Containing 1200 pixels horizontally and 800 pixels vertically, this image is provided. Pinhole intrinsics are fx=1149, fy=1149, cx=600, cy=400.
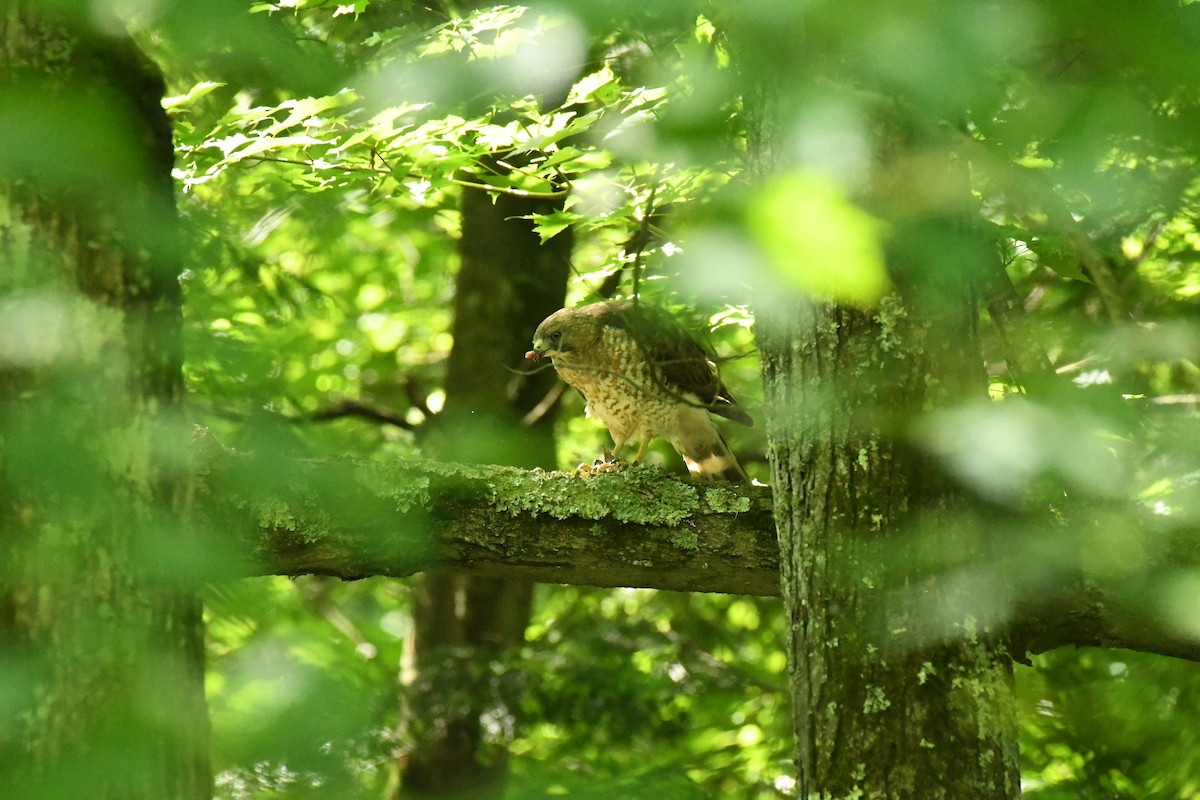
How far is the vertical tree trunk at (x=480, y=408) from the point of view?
6355mm

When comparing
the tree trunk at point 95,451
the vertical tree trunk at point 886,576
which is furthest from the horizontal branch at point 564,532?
the tree trunk at point 95,451

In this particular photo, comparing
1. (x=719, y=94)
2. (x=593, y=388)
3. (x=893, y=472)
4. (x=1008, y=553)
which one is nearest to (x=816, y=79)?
(x=719, y=94)

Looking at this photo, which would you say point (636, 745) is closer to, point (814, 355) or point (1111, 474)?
point (814, 355)

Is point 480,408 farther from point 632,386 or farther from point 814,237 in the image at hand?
point 814,237

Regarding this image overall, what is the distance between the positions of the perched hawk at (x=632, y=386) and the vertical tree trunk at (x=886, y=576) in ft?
8.42

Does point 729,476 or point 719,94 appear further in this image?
point 729,476

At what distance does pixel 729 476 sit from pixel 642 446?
450 millimetres

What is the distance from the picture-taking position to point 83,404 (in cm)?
143

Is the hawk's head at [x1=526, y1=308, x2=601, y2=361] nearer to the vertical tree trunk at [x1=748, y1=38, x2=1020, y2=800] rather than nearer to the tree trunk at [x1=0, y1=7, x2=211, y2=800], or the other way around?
the vertical tree trunk at [x1=748, y1=38, x2=1020, y2=800]

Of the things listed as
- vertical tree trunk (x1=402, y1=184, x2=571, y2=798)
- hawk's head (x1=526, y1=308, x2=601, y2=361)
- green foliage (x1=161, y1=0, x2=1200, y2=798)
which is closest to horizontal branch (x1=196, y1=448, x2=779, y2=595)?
green foliage (x1=161, y1=0, x2=1200, y2=798)

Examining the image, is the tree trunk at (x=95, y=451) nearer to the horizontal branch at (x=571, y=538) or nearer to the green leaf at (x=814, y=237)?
the green leaf at (x=814, y=237)

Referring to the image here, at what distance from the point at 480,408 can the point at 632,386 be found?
1.37 metres

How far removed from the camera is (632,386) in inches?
212

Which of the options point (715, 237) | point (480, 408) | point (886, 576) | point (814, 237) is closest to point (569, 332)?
point (480, 408)
